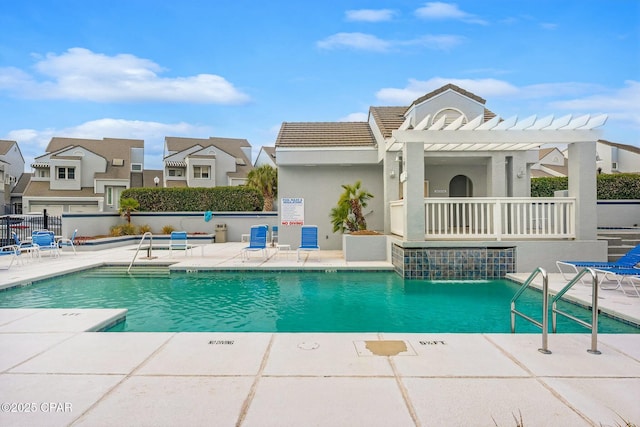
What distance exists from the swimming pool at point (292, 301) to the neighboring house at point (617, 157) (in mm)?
34885

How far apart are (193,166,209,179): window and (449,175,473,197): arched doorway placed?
2868cm

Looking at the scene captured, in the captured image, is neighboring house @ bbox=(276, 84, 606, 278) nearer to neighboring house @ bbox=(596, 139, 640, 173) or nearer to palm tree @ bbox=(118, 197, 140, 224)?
palm tree @ bbox=(118, 197, 140, 224)

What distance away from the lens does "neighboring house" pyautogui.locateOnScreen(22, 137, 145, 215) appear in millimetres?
35875

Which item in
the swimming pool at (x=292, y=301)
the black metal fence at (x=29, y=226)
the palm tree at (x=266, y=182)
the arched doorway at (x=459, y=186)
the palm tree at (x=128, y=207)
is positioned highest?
the palm tree at (x=266, y=182)

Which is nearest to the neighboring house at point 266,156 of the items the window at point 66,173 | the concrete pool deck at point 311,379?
the window at point 66,173

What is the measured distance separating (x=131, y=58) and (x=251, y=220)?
9986 millimetres

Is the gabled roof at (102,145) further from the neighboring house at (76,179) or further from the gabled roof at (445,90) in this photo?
the gabled roof at (445,90)

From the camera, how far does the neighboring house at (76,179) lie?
35.9 meters

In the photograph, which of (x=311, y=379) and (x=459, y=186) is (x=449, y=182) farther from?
(x=311, y=379)

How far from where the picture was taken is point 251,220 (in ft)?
73.1

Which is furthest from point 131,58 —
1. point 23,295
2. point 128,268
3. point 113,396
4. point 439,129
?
point 113,396

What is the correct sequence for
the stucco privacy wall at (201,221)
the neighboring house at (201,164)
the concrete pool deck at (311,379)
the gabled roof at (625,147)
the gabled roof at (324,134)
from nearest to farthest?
the concrete pool deck at (311,379) < the gabled roof at (324,134) < the stucco privacy wall at (201,221) < the gabled roof at (625,147) < the neighboring house at (201,164)

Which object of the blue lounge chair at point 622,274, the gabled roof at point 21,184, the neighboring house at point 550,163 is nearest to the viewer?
the blue lounge chair at point 622,274

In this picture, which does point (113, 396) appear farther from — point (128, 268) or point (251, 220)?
point (251, 220)
